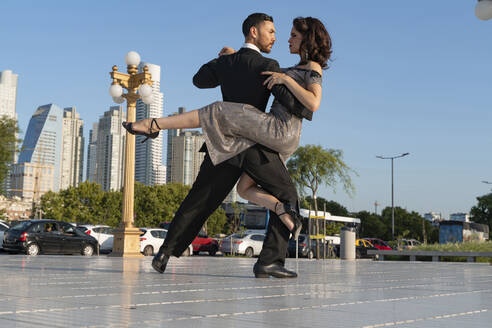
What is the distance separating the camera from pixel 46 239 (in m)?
22.9

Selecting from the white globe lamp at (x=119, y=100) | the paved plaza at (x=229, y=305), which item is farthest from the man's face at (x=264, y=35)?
the white globe lamp at (x=119, y=100)

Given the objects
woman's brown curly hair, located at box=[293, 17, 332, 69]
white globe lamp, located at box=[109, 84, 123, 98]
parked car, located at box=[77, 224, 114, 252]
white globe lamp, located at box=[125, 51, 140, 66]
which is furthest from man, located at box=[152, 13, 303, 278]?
parked car, located at box=[77, 224, 114, 252]

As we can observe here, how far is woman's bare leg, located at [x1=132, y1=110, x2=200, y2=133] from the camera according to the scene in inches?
197

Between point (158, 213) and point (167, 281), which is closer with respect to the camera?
point (167, 281)

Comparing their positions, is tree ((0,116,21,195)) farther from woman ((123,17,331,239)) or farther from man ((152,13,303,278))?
woman ((123,17,331,239))

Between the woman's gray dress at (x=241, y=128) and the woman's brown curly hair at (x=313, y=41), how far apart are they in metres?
0.65

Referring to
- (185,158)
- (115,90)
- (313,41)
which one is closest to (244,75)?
(313,41)

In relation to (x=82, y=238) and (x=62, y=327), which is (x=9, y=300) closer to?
(x=62, y=327)

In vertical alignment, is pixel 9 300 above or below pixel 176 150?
below

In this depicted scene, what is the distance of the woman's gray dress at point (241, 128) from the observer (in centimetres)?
502

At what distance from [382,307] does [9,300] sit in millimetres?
2018

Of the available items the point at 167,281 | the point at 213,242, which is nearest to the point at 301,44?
the point at 167,281

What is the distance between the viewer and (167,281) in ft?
16.4

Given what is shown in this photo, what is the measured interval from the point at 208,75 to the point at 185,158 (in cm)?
9571
